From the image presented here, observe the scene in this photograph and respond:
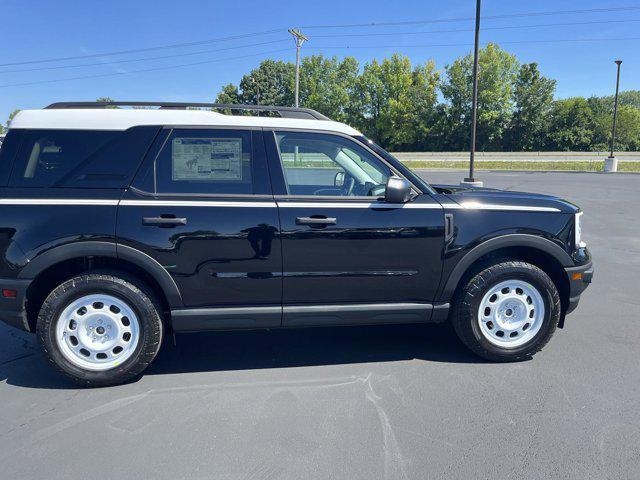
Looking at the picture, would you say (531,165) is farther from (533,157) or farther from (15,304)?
(15,304)

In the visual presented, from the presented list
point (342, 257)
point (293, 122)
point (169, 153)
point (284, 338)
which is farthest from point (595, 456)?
point (169, 153)

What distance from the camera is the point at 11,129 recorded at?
11.1 feet

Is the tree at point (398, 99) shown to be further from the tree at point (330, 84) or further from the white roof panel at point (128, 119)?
the white roof panel at point (128, 119)

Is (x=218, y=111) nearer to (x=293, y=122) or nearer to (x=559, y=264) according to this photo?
(x=293, y=122)

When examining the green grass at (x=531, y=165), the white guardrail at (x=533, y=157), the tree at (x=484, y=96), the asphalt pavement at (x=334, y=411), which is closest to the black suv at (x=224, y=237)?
the asphalt pavement at (x=334, y=411)

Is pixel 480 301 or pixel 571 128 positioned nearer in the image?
pixel 480 301

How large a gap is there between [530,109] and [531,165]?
1645cm

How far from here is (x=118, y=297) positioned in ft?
11.3

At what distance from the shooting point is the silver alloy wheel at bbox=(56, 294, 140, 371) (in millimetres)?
3441

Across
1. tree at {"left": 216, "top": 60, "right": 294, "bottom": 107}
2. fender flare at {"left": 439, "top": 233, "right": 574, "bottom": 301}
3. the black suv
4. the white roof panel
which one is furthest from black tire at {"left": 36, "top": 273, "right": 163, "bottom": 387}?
tree at {"left": 216, "top": 60, "right": 294, "bottom": 107}

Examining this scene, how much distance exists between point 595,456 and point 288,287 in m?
2.11

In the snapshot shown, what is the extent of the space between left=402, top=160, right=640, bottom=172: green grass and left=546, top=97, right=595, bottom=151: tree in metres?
15.5

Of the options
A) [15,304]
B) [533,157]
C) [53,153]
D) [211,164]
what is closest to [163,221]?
[211,164]

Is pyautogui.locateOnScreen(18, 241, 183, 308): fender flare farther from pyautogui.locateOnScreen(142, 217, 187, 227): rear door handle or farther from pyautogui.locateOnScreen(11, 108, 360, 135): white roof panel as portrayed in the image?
pyautogui.locateOnScreen(11, 108, 360, 135): white roof panel
